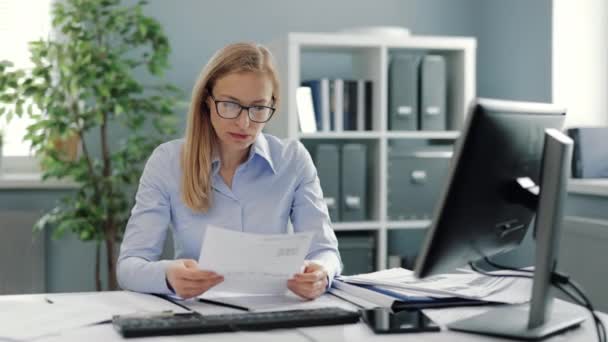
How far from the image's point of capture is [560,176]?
1250mm

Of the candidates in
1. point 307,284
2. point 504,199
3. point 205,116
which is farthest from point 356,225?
point 504,199

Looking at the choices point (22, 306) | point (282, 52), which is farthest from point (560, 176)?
point (282, 52)

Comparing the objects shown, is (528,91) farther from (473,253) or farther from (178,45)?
(473,253)

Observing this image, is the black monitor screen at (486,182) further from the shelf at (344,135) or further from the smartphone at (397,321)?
the shelf at (344,135)

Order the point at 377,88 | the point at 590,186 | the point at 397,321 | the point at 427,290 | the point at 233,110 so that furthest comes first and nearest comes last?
the point at 377,88, the point at 590,186, the point at 233,110, the point at 427,290, the point at 397,321

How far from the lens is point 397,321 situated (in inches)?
52.3

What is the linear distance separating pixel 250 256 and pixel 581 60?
242 cm

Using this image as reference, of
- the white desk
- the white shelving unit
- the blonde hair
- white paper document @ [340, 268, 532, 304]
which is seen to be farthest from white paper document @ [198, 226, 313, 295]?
the white shelving unit

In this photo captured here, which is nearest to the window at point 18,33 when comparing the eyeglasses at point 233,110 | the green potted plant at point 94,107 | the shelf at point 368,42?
the green potted plant at point 94,107

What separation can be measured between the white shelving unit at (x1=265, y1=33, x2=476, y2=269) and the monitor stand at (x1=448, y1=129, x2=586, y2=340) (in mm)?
1901

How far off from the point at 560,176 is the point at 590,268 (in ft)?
5.71

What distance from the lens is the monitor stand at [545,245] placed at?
4.10 ft

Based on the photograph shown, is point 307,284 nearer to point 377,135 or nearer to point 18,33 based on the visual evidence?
point 377,135

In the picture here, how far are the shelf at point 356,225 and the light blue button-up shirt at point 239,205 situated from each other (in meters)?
1.26
